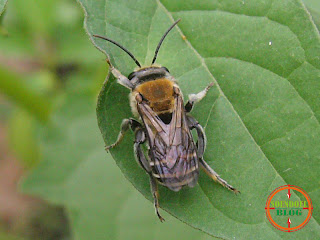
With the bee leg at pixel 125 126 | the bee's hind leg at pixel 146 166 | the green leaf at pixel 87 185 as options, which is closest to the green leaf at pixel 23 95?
the green leaf at pixel 87 185

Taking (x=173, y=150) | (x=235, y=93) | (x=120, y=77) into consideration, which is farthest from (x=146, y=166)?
(x=235, y=93)

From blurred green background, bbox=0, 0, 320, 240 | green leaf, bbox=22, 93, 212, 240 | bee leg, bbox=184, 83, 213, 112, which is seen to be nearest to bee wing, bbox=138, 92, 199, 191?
bee leg, bbox=184, 83, 213, 112

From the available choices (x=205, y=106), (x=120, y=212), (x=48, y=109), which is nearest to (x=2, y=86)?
(x=48, y=109)

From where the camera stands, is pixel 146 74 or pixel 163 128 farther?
pixel 146 74

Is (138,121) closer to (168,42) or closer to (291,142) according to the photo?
(168,42)

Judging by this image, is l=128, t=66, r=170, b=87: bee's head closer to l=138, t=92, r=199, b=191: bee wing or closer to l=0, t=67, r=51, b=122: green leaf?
l=138, t=92, r=199, b=191: bee wing

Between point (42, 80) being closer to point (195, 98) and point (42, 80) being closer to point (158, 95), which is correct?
point (158, 95)

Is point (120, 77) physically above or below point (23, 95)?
above
